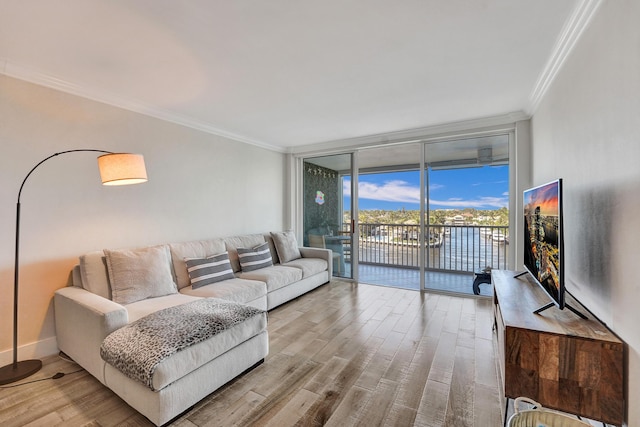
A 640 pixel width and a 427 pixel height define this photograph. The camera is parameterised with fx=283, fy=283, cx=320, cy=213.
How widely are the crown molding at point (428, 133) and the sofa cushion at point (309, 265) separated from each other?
6.48 ft

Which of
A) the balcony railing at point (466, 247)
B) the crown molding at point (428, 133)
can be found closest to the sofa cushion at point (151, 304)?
the crown molding at point (428, 133)

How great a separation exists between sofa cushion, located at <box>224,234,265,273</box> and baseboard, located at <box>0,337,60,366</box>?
1.84 m

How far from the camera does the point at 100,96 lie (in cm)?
279

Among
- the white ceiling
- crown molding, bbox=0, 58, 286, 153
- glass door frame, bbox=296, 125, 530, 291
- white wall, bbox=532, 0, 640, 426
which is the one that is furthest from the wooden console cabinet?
crown molding, bbox=0, 58, 286, 153

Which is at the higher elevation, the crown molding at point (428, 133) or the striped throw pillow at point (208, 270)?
the crown molding at point (428, 133)

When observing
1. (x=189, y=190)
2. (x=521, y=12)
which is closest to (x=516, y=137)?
(x=521, y=12)

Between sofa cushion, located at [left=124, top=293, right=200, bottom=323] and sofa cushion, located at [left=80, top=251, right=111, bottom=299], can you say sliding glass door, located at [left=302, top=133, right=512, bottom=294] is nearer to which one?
sofa cushion, located at [left=124, top=293, right=200, bottom=323]

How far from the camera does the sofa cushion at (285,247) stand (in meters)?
4.51

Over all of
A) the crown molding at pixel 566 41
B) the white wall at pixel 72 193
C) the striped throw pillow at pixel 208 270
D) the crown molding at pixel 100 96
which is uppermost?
the crown molding at pixel 566 41

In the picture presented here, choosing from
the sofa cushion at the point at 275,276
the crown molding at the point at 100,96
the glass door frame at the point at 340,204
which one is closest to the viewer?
the crown molding at the point at 100,96

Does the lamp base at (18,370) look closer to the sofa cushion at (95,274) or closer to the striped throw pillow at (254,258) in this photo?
the sofa cushion at (95,274)

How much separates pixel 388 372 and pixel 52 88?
3764 millimetres

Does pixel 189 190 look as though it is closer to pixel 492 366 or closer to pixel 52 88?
pixel 52 88

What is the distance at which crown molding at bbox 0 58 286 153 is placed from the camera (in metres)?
2.30
